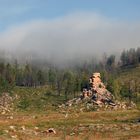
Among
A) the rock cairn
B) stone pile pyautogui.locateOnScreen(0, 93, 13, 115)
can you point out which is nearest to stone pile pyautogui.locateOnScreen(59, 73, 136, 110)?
the rock cairn

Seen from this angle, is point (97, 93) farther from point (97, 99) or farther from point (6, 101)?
point (6, 101)

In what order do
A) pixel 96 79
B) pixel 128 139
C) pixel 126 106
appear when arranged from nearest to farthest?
pixel 128 139 < pixel 126 106 < pixel 96 79

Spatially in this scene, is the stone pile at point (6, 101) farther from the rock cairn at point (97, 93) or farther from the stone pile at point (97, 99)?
the rock cairn at point (97, 93)

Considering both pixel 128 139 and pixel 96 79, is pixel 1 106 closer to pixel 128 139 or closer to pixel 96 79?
pixel 96 79

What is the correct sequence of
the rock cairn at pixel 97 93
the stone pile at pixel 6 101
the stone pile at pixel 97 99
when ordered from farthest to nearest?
1. the stone pile at pixel 6 101
2. the rock cairn at pixel 97 93
3. the stone pile at pixel 97 99

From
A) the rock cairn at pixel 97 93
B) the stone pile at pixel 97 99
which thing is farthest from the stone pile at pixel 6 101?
the rock cairn at pixel 97 93

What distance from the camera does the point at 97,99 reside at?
520 feet

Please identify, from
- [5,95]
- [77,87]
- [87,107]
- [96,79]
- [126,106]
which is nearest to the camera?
[87,107]

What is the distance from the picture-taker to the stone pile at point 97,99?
153m

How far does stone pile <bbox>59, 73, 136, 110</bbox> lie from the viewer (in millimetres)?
153000

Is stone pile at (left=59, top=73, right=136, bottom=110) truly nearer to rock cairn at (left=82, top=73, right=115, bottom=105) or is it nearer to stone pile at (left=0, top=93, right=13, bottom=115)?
rock cairn at (left=82, top=73, right=115, bottom=105)

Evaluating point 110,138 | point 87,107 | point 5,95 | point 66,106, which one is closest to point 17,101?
point 5,95

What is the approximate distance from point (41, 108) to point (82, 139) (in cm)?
10806

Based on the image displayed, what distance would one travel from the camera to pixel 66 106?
520 feet
